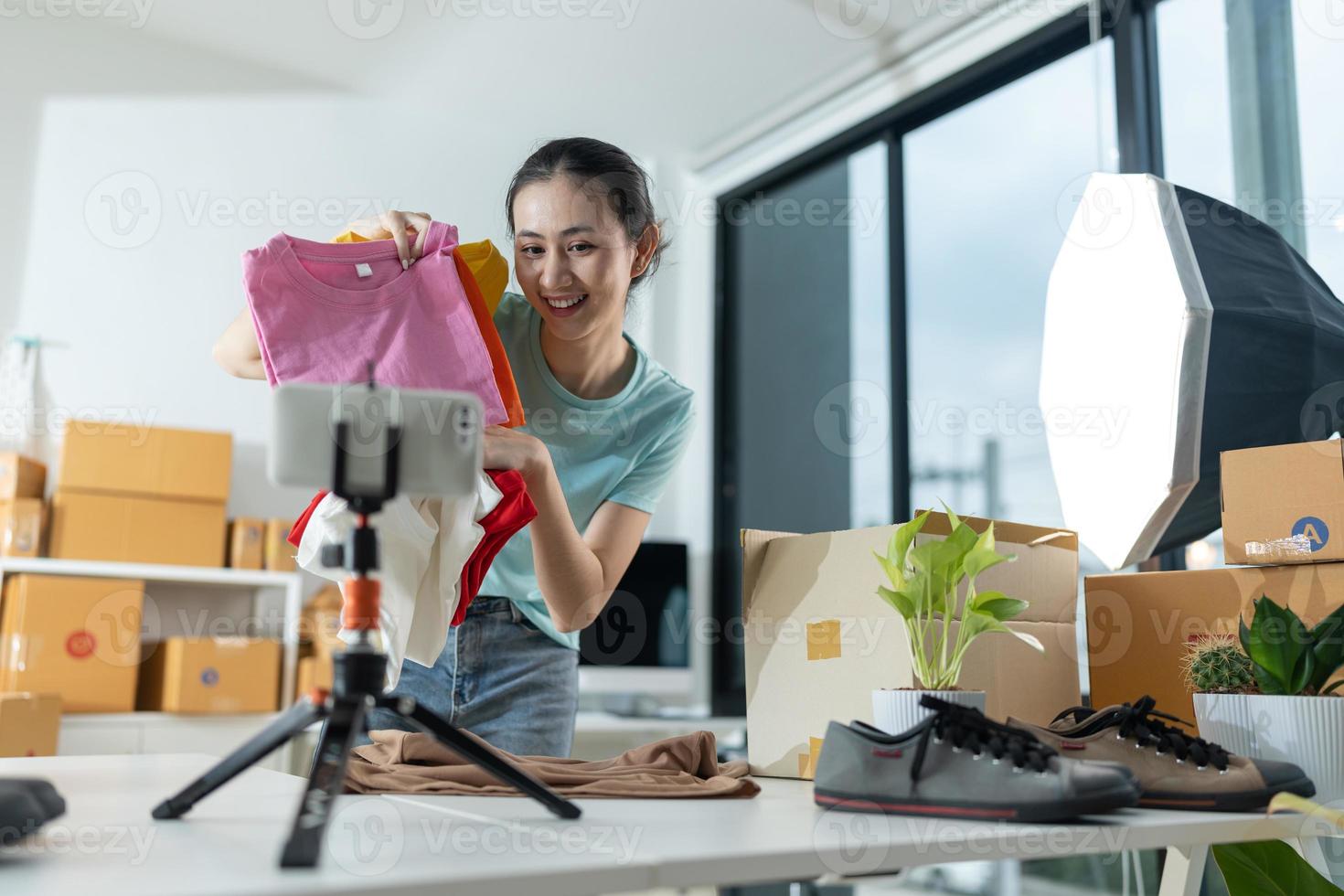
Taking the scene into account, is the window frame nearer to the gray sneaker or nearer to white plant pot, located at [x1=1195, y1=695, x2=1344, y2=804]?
white plant pot, located at [x1=1195, y1=695, x2=1344, y2=804]

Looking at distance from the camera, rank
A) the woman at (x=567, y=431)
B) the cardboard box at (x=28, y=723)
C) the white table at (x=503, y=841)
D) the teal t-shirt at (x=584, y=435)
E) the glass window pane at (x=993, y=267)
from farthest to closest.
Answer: the glass window pane at (x=993, y=267)
the cardboard box at (x=28, y=723)
the teal t-shirt at (x=584, y=435)
the woman at (x=567, y=431)
the white table at (x=503, y=841)

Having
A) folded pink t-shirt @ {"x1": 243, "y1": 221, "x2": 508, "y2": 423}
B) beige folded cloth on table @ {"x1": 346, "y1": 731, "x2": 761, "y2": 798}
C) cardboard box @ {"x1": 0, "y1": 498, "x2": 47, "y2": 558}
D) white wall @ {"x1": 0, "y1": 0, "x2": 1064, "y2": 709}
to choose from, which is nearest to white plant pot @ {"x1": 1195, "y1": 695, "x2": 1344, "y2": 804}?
beige folded cloth on table @ {"x1": 346, "y1": 731, "x2": 761, "y2": 798}

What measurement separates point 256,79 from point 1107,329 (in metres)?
3.24

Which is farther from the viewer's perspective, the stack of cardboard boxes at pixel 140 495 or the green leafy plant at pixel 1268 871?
the stack of cardboard boxes at pixel 140 495

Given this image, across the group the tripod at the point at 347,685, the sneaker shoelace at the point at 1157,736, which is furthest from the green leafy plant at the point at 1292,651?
the tripod at the point at 347,685

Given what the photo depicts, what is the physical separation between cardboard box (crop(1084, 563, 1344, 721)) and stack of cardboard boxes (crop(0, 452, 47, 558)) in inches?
105

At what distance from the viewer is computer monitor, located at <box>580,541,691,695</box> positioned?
344 centimetres

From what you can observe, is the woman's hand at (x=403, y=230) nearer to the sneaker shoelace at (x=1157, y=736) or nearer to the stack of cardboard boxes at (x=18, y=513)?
the sneaker shoelace at (x=1157, y=736)

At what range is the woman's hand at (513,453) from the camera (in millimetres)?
966

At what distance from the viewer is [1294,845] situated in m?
1.12

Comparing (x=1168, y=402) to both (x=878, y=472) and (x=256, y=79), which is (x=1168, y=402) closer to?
(x=878, y=472)

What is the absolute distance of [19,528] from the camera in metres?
2.75

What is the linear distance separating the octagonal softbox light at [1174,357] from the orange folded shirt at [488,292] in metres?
0.71

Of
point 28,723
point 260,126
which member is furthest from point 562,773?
point 260,126
